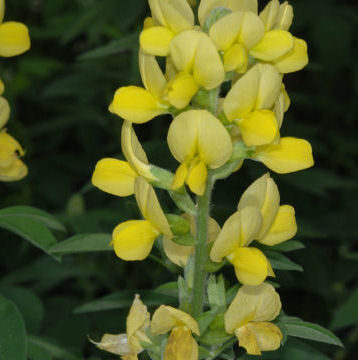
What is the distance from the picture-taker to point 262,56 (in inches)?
60.5

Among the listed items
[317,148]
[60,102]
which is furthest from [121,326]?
[60,102]

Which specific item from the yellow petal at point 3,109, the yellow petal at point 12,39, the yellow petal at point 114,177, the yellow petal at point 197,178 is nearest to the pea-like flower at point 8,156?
the yellow petal at point 3,109

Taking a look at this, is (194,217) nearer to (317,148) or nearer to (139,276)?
(139,276)

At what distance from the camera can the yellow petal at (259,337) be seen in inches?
61.0

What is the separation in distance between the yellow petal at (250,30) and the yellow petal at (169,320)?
48cm

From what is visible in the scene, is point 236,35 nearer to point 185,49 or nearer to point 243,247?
point 185,49

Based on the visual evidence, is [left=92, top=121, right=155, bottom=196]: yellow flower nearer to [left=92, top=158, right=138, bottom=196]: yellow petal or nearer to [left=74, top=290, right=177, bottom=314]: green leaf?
[left=92, top=158, right=138, bottom=196]: yellow petal

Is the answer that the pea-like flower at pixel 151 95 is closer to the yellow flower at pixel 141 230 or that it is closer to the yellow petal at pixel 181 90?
the yellow petal at pixel 181 90

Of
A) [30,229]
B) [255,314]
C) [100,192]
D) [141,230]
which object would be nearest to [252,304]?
[255,314]

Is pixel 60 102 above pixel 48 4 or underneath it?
underneath

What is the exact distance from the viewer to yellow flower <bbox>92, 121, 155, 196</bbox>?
1619 millimetres

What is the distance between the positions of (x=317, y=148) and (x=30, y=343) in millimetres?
1594

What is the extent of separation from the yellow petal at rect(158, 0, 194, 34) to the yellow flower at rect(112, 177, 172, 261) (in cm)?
27

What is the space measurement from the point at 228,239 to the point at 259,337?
0.65ft
